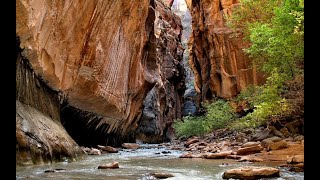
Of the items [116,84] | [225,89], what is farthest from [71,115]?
[225,89]

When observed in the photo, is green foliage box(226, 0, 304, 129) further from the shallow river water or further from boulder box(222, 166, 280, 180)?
boulder box(222, 166, 280, 180)

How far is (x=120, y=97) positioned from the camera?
63.0ft

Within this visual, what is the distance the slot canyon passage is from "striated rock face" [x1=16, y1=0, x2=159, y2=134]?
0.04 m

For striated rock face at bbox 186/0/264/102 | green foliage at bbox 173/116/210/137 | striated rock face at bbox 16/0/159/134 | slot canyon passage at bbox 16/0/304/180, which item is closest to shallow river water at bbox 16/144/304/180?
slot canyon passage at bbox 16/0/304/180

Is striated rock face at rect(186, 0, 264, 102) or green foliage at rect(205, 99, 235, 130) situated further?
striated rock face at rect(186, 0, 264, 102)

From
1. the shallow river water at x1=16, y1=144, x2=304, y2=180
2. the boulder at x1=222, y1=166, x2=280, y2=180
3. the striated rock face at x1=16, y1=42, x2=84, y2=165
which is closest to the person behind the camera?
the boulder at x1=222, y1=166, x2=280, y2=180

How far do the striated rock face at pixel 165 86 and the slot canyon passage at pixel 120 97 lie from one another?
9069mm

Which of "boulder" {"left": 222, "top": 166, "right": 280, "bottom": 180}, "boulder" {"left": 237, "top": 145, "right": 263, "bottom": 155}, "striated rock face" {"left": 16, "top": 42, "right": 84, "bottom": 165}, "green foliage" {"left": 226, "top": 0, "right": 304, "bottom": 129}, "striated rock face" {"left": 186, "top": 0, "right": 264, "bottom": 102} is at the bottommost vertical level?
"boulder" {"left": 237, "top": 145, "right": 263, "bottom": 155}

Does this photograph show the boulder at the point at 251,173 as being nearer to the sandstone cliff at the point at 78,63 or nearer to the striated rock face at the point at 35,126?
the striated rock face at the point at 35,126

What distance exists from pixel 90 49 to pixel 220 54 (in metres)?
20.0

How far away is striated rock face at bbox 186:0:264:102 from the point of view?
28938 mm

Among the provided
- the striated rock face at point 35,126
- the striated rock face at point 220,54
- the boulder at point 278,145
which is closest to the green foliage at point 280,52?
the boulder at point 278,145
